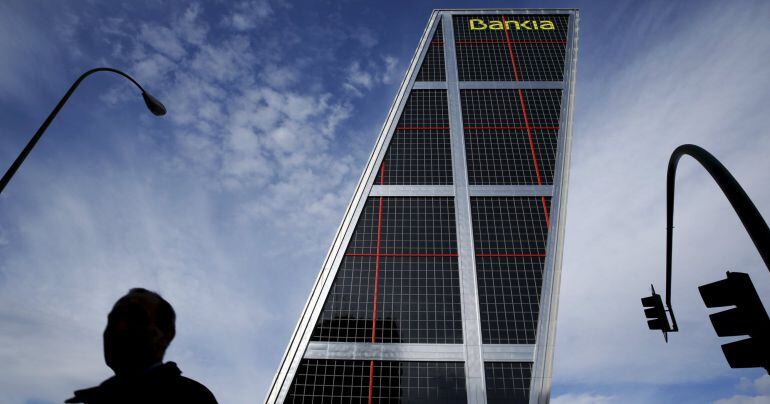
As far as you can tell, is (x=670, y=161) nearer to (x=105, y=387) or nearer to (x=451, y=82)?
(x=105, y=387)

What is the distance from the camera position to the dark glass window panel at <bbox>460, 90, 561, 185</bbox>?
3969cm

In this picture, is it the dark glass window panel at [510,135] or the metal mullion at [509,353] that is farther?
the dark glass window panel at [510,135]

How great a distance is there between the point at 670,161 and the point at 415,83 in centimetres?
4239

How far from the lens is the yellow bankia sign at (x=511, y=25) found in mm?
54688

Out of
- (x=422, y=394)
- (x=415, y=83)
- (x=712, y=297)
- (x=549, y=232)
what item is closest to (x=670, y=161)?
(x=712, y=297)

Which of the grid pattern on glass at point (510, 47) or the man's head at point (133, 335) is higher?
the grid pattern on glass at point (510, 47)

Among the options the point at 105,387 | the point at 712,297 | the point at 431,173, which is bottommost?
the point at 105,387

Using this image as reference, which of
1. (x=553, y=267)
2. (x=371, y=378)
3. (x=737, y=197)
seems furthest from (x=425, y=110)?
(x=737, y=197)

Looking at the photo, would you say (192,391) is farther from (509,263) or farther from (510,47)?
(510,47)

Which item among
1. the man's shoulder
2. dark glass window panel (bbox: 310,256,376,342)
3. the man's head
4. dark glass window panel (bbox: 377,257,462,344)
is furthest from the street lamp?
dark glass window panel (bbox: 310,256,376,342)

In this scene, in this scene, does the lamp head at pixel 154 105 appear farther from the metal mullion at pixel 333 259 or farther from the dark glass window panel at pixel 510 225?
the dark glass window panel at pixel 510 225

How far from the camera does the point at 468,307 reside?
32.2 meters

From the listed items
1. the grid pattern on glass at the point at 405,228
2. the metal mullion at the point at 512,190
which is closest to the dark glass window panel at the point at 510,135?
the metal mullion at the point at 512,190

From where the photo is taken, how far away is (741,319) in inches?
180
